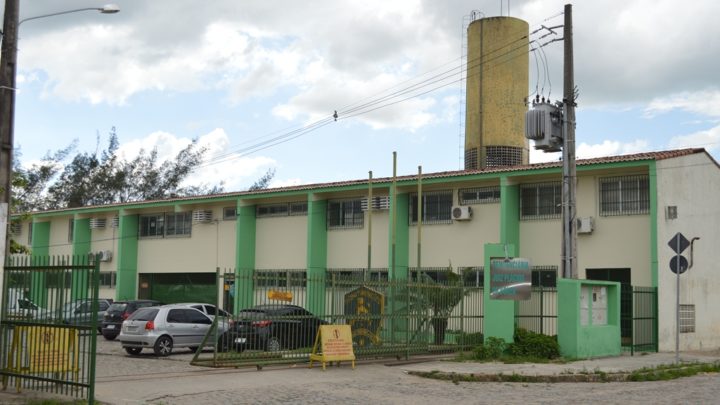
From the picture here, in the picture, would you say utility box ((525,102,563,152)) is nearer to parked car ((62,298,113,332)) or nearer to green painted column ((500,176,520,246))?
green painted column ((500,176,520,246))

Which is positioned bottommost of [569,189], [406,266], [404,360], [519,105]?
[404,360]

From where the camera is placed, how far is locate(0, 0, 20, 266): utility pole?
13547 mm

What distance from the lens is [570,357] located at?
21391 mm

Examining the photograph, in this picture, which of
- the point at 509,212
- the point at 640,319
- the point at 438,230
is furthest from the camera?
the point at 438,230

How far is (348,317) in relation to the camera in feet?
64.8

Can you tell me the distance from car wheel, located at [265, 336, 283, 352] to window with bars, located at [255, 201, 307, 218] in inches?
698

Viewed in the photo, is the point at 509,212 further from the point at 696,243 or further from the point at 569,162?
the point at 569,162

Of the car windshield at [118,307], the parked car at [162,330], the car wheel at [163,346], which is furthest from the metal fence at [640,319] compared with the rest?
the car windshield at [118,307]

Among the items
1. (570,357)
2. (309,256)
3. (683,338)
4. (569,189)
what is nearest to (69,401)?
(570,357)

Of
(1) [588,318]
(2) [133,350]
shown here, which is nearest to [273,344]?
(2) [133,350]

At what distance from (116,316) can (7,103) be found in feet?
58.4

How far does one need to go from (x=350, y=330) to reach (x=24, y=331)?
777 centimetres

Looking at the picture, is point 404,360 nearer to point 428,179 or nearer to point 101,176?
point 428,179

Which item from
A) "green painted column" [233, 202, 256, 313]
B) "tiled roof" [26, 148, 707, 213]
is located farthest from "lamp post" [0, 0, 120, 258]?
"green painted column" [233, 202, 256, 313]
